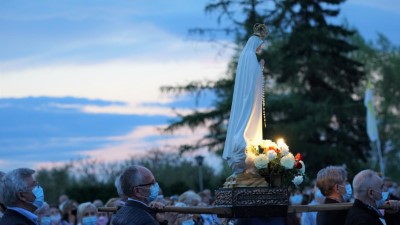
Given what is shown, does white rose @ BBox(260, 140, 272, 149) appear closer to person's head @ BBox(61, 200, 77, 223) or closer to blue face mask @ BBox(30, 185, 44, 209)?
blue face mask @ BBox(30, 185, 44, 209)

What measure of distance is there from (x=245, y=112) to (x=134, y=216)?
298 centimetres

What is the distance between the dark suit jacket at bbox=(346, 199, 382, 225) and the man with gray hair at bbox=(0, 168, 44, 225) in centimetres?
299

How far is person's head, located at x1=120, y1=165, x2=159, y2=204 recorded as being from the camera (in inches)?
306

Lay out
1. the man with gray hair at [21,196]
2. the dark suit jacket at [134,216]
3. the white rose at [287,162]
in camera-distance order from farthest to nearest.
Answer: the white rose at [287,162], the dark suit jacket at [134,216], the man with gray hair at [21,196]

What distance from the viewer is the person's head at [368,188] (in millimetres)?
8336

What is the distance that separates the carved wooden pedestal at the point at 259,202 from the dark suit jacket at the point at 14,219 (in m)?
2.67

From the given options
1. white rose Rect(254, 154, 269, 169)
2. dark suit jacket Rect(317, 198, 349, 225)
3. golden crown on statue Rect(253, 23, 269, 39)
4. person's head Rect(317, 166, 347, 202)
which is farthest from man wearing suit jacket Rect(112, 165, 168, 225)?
golden crown on statue Rect(253, 23, 269, 39)

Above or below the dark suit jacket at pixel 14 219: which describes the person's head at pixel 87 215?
below

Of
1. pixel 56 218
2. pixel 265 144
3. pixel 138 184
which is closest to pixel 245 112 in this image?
pixel 265 144

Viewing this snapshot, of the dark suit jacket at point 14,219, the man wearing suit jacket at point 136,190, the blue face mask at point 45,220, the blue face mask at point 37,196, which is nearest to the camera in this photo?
the dark suit jacket at point 14,219

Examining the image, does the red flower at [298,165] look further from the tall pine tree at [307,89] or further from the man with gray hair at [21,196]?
the tall pine tree at [307,89]

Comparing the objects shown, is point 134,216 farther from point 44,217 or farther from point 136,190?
point 44,217

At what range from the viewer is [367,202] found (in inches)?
327

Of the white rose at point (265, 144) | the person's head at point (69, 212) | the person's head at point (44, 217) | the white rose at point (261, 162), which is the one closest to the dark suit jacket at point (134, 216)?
the white rose at point (261, 162)
